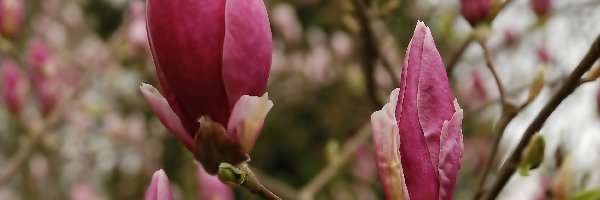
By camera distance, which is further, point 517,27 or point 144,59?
point 517,27

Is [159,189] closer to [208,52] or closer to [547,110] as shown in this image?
[208,52]

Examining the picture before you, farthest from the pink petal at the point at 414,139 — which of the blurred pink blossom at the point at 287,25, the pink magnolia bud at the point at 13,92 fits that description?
the blurred pink blossom at the point at 287,25

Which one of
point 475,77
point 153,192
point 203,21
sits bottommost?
point 153,192

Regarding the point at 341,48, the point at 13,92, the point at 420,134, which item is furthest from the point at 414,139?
the point at 341,48

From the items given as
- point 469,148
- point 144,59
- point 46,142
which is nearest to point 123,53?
point 144,59

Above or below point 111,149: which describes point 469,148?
below

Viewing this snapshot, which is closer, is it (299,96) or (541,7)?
(541,7)

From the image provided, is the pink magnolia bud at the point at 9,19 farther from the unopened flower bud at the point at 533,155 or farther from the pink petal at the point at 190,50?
the unopened flower bud at the point at 533,155

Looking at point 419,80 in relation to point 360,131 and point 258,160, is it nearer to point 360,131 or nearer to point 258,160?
point 360,131
